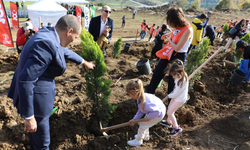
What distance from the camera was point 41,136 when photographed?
7.35ft

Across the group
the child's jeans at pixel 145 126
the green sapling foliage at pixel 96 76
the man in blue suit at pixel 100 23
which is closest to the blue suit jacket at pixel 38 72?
the green sapling foliage at pixel 96 76

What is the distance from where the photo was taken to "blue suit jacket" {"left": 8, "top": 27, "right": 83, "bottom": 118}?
164 cm

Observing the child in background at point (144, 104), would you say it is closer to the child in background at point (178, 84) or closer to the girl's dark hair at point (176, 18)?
the child in background at point (178, 84)

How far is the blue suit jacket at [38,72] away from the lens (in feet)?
5.37

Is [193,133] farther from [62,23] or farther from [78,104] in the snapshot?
[62,23]

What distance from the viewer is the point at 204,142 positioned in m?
3.16

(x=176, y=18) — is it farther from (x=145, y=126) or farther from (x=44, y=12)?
(x=44, y=12)

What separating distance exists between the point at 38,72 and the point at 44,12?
1316 cm

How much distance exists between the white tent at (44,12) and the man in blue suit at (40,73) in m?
12.7

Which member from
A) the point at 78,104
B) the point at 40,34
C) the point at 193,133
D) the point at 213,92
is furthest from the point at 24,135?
the point at 213,92

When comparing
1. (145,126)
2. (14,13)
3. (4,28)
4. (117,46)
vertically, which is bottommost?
(145,126)

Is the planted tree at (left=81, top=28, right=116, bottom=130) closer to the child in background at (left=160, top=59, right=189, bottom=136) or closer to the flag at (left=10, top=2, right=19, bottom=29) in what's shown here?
the child in background at (left=160, top=59, right=189, bottom=136)

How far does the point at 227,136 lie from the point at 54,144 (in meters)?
3.61

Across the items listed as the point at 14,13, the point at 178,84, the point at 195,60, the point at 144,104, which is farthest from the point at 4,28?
the point at 14,13
